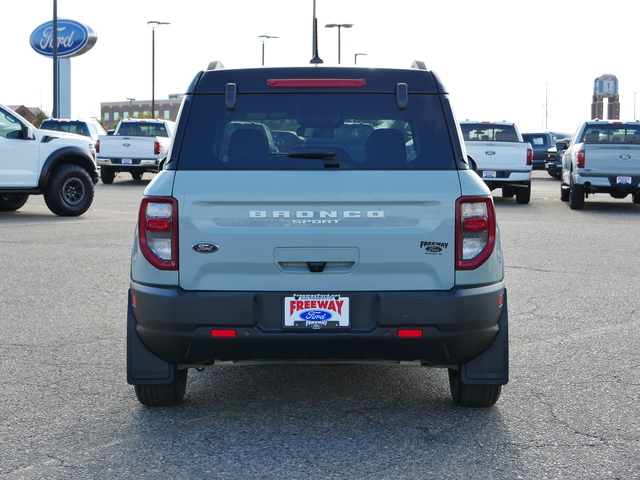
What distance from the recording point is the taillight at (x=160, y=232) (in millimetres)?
4406

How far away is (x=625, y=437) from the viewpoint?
4.50 metres

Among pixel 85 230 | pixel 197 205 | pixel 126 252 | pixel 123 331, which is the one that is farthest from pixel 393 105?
pixel 85 230

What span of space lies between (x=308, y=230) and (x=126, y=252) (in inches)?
320

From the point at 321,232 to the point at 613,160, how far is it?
16171 millimetres

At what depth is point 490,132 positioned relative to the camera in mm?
22250

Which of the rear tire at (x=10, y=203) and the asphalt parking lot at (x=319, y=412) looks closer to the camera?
the asphalt parking lot at (x=319, y=412)

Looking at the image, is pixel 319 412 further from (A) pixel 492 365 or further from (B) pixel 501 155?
(B) pixel 501 155

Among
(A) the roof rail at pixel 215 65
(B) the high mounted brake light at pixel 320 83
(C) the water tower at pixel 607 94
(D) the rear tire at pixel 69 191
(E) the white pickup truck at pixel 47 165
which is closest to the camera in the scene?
(B) the high mounted brake light at pixel 320 83

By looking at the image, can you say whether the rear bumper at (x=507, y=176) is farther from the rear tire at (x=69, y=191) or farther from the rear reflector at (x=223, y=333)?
the rear reflector at (x=223, y=333)

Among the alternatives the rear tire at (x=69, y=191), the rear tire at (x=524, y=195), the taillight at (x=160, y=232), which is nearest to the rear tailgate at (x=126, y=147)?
the rear tire at (x=69, y=191)

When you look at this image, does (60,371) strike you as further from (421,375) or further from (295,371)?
(421,375)

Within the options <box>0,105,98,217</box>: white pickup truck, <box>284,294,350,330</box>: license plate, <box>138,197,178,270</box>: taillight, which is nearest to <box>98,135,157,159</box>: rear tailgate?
<box>0,105,98,217</box>: white pickup truck

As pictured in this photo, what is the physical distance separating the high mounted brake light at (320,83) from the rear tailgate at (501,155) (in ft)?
54.8

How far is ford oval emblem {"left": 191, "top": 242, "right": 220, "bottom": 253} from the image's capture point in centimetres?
439
